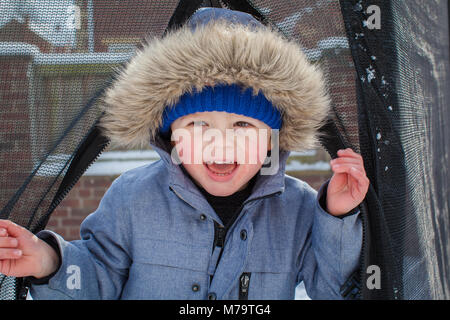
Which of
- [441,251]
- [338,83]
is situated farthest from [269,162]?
[441,251]

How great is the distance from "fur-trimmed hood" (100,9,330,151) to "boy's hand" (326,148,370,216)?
0.63 feet

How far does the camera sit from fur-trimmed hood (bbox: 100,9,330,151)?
1.37 m

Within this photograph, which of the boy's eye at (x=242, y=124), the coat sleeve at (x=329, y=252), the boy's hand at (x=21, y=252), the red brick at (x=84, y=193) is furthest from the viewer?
the red brick at (x=84, y=193)

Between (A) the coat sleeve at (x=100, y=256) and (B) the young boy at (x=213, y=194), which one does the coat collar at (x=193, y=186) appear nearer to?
(B) the young boy at (x=213, y=194)

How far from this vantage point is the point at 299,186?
5.53ft

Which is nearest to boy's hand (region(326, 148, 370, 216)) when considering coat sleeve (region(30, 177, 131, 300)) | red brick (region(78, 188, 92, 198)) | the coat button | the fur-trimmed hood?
the fur-trimmed hood

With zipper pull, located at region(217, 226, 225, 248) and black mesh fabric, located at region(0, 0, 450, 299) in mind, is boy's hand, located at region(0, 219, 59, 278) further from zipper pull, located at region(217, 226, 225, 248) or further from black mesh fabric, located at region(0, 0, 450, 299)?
zipper pull, located at region(217, 226, 225, 248)

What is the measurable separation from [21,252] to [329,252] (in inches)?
34.3

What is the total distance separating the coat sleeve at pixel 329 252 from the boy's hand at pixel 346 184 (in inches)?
1.4

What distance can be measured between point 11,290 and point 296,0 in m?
1.14

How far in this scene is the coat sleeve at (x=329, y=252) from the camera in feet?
4.49

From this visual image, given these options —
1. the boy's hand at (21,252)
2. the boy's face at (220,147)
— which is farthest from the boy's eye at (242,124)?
the boy's hand at (21,252)
